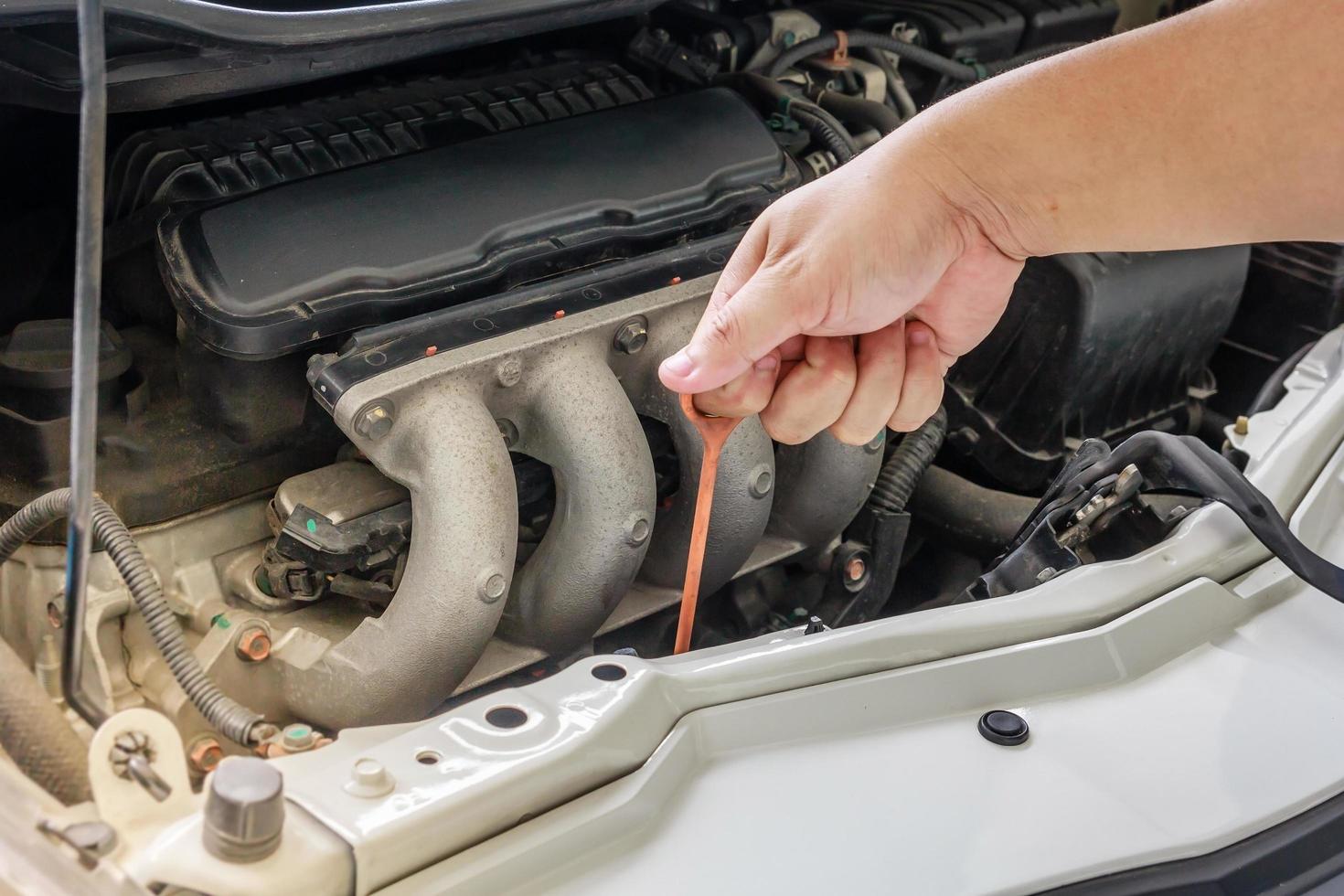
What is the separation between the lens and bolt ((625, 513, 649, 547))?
121cm

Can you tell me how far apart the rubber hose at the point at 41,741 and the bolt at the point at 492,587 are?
1.08ft

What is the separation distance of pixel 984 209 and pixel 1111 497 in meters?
0.35

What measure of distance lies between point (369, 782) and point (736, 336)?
41 cm

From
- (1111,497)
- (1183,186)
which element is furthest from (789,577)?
(1183,186)

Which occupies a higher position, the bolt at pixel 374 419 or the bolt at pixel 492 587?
the bolt at pixel 374 419

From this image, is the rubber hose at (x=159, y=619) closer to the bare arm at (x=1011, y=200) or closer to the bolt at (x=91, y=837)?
the bolt at (x=91, y=837)

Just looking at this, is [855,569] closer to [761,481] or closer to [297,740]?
[761,481]

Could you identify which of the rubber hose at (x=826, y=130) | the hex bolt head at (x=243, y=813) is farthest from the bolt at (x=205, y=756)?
the rubber hose at (x=826, y=130)

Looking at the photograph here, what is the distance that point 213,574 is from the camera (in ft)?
3.96

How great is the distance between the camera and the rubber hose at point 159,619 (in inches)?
38.1

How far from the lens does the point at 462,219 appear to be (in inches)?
47.7

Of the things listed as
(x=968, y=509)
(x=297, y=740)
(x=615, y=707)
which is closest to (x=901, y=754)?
(x=615, y=707)

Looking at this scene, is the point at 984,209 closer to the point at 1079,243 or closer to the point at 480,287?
the point at 1079,243

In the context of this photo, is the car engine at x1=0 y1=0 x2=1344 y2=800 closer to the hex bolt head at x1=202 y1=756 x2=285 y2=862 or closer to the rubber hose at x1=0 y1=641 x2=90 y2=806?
the rubber hose at x1=0 y1=641 x2=90 y2=806
